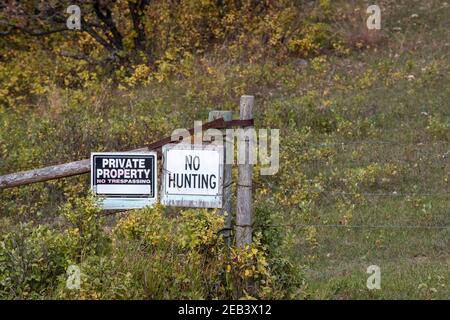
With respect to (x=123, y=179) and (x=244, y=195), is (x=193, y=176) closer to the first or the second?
(x=244, y=195)

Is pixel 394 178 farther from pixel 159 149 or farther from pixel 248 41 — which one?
pixel 248 41

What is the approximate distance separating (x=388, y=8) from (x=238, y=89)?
213 inches

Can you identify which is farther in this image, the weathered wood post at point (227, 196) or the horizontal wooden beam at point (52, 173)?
the horizontal wooden beam at point (52, 173)

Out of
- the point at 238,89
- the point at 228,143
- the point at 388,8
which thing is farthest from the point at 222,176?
the point at 388,8

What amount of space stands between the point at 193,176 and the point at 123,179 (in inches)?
26.0

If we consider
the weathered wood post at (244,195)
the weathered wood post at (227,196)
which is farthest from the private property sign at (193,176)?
the weathered wood post at (244,195)

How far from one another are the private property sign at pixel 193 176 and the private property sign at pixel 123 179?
0.19 meters

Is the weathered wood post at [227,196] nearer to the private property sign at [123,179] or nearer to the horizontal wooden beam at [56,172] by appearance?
the horizontal wooden beam at [56,172]

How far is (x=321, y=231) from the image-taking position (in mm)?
9828

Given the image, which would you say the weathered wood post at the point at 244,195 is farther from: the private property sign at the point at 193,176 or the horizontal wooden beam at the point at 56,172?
the horizontal wooden beam at the point at 56,172

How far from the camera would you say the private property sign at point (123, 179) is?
7098 millimetres

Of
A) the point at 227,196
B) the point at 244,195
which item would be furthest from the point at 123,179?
the point at 244,195

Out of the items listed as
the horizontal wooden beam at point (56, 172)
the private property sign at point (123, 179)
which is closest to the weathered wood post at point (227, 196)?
the horizontal wooden beam at point (56, 172)
